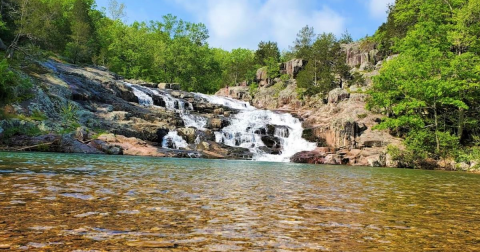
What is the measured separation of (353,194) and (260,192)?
278 cm

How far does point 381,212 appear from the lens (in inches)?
266

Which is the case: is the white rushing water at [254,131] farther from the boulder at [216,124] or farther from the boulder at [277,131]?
the boulder at [216,124]

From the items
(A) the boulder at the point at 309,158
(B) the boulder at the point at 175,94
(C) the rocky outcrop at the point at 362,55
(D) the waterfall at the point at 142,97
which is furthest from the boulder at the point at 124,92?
(C) the rocky outcrop at the point at 362,55

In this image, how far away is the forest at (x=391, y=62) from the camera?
31062 millimetres

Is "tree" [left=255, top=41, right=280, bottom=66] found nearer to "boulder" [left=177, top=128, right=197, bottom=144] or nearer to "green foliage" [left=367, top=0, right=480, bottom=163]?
"green foliage" [left=367, top=0, right=480, bottom=163]

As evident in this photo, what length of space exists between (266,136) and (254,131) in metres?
1.75

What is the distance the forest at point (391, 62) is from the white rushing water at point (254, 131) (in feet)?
33.2

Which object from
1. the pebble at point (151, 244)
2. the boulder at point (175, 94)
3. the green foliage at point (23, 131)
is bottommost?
the pebble at point (151, 244)

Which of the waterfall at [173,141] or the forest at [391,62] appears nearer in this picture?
the forest at [391,62]

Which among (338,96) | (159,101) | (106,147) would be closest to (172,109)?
(159,101)

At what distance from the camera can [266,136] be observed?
38562 mm

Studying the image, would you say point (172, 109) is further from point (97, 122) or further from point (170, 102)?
point (97, 122)

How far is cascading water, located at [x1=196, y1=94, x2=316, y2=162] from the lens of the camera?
3591cm

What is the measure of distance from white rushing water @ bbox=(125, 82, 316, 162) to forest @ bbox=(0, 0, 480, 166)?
399 inches
